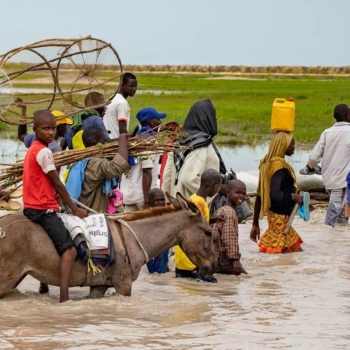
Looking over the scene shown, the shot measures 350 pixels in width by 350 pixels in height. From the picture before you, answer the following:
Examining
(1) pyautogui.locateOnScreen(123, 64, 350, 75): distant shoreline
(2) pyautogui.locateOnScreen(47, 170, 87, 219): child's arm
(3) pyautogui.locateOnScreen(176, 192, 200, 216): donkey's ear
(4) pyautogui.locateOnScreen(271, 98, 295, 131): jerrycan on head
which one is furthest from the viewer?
(1) pyautogui.locateOnScreen(123, 64, 350, 75): distant shoreline

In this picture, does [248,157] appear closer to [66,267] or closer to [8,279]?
[66,267]

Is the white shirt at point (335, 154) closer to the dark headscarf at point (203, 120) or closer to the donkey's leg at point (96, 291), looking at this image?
the dark headscarf at point (203, 120)

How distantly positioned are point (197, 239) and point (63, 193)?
4.32 feet

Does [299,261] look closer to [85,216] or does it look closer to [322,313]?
[322,313]

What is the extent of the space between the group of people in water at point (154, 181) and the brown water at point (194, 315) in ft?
0.92

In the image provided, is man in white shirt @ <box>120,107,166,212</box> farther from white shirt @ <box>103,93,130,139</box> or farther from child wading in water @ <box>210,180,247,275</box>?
child wading in water @ <box>210,180,247,275</box>

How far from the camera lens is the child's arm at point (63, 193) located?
7.45m

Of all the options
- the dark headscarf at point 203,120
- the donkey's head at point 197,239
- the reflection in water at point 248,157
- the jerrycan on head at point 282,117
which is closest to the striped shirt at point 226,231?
the donkey's head at point 197,239

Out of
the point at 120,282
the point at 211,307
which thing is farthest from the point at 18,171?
the point at 211,307

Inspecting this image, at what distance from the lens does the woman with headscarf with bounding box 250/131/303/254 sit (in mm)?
10727

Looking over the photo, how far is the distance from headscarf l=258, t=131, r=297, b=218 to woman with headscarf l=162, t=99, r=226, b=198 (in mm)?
518

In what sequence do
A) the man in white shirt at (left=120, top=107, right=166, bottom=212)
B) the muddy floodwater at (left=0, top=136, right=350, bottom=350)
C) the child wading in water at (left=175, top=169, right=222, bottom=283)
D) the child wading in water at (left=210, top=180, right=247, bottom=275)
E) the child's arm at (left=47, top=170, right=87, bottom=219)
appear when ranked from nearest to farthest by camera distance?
1. the muddy floodwater at (left=0, top=136, right=350, bottom=350)
2. the child's arm at (left=47, top=170, right=87, bottom=219)
3. the child wading in water at (left=175, top=169, right=222, bottom=283)
4. the child wading in water at (left=210, top=180, right=247, bottom=275)
5. the man in white shirt at (left=120, top=107, right=166, bottom=212)

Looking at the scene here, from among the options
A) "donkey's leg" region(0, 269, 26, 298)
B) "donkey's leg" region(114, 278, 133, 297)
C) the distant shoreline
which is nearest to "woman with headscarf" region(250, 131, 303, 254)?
"donkey's leg" region(114, 278, 133, 297)

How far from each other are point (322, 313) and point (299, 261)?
8.52 feet
